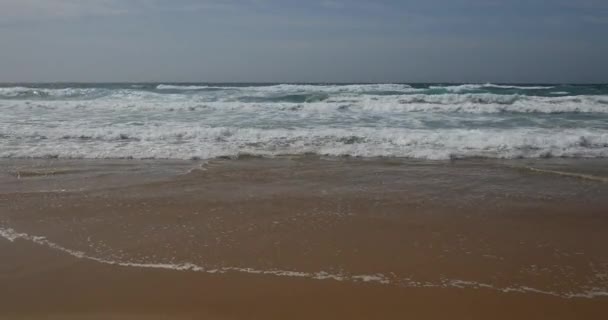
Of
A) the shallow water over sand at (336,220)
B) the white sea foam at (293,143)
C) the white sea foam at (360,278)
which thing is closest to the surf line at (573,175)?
the shallow water over sand at (336,220)

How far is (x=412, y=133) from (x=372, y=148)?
72.9 inches

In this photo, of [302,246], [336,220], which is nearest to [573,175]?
[336,220]

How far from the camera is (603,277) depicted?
10.6 feet

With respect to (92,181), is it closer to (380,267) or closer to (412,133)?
(380,267)

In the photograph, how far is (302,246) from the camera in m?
3.80

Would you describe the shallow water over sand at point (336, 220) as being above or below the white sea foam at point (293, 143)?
below

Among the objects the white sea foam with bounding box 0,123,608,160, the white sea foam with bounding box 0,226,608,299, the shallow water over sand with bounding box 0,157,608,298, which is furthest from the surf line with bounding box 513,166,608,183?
the white sea foam with bounding box 0,226,608,299

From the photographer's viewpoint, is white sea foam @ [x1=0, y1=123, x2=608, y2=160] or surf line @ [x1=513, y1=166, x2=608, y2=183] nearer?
surf line @ [x1=513, y1=166, x2=608, y2=183]

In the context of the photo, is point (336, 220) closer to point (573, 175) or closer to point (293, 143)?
point (573, 175)

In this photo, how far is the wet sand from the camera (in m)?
2.88

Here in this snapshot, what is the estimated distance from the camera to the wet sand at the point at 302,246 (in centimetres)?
288

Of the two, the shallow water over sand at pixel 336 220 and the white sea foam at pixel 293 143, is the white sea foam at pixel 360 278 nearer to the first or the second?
the shallow water over sand at pixel 336 220

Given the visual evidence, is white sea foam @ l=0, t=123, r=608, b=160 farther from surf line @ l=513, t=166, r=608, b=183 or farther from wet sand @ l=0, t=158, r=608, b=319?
wet sand @ l=0, t=158, r=608, b=319

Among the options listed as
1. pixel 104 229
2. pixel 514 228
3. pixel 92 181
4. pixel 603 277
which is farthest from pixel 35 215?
pixel 603 277
